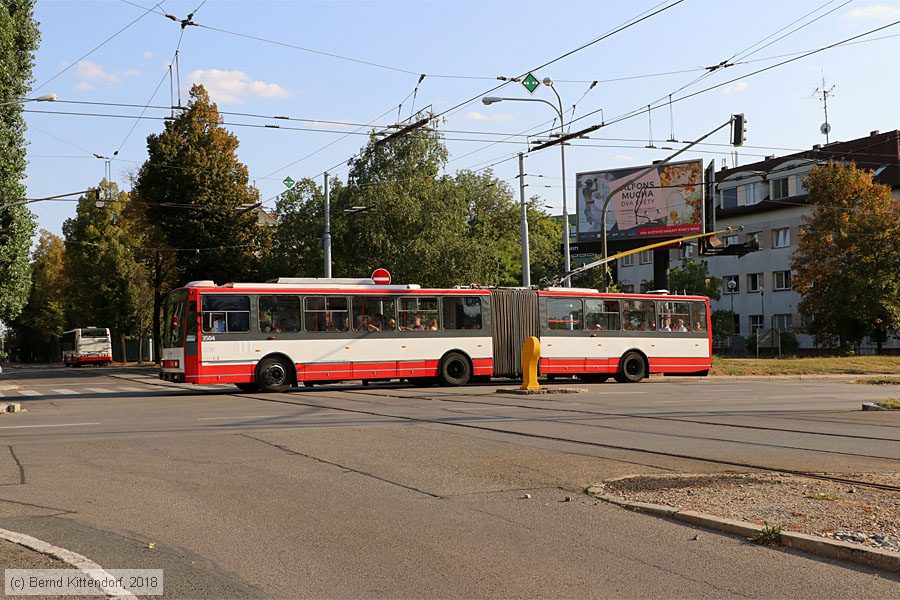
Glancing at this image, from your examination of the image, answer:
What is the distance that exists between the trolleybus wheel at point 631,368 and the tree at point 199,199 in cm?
2407

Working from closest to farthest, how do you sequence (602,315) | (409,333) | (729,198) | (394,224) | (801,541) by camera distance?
(801,541) → (409,333) → (602,315) → (394,224) → (729,198)

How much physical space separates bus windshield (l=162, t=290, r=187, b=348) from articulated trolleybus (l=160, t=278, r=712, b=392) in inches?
1.2

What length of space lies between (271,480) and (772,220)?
6331 cm

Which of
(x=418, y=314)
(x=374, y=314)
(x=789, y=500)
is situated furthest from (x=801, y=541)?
(x=418, y=314)

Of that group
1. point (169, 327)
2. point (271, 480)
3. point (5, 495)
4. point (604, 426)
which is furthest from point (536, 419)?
point (169, 327)

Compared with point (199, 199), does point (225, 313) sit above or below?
below

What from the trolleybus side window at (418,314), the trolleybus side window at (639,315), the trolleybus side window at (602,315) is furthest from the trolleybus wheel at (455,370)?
the trolleybus side window at (639,315)

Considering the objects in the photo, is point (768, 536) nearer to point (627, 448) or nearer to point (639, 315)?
point (627, 448)

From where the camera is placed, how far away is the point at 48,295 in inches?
3472

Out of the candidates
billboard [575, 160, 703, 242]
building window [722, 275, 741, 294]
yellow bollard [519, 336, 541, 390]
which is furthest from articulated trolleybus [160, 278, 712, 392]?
building window [722, 275, 741, 294]

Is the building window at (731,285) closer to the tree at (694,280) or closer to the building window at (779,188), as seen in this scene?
the tree at (694,280)

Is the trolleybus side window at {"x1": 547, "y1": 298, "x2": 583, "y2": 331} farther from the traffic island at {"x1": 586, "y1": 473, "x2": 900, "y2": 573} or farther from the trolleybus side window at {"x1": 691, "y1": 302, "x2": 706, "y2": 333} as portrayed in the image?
the traffic island at {"x1": 586, "y1": 473, "x2": 900, "y2": 573}

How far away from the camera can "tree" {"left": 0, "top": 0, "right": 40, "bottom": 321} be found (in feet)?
109

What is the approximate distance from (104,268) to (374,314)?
169ft
